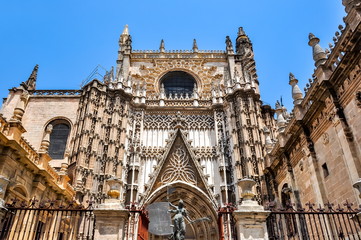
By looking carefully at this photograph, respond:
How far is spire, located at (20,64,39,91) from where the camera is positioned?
21.9 m

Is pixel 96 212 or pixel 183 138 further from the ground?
pixel 183 138

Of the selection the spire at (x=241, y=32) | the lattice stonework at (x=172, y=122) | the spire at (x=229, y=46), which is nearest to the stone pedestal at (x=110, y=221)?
the lattice stonework at (x=172, y=122)

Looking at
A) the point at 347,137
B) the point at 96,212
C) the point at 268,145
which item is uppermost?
the point at 268,145

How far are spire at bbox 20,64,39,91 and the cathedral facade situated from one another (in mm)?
129

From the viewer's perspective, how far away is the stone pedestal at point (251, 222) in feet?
22.3

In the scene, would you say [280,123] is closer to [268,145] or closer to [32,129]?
[268,145]

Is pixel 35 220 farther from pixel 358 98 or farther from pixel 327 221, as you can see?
pixel 358 98

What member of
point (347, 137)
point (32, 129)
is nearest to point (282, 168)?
Answer: point (347, 137)

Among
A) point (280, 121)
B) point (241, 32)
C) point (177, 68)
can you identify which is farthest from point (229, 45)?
point (280, 121)

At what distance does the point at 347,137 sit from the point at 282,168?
642cm

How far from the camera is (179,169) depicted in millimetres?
20312

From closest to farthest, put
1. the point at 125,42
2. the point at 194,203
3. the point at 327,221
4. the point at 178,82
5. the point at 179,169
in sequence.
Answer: the point at 327,221, the point at 194,203, the point at 179,169, the point at 178,82, the point at 125,42

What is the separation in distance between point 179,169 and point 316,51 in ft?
38.9

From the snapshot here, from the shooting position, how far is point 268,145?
60.2ft
